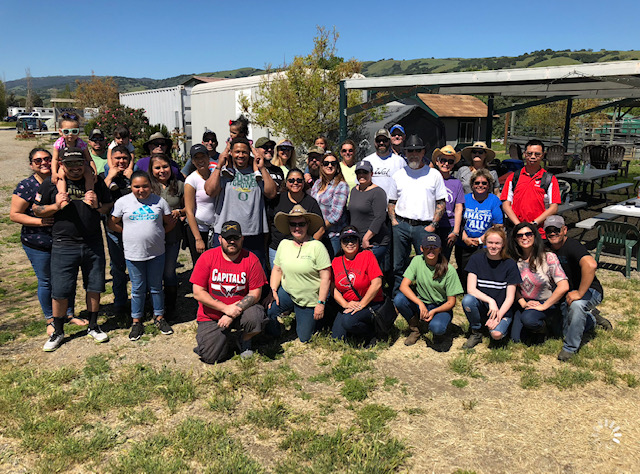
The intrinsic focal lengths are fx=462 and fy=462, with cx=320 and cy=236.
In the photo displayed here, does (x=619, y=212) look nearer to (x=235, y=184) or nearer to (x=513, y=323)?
(x=513, y=323)

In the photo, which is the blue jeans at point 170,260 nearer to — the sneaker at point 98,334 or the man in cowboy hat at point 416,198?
the sneaker at point 98,334

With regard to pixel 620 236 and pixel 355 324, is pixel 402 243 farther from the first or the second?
pixel 620 236

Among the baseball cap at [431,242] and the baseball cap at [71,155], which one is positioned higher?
the baseball cap at [71,155]

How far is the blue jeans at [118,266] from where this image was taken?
5.15 m

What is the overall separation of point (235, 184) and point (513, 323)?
3216mm

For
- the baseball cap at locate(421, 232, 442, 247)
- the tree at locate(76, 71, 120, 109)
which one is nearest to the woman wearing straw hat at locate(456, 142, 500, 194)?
the baseball cap at locate(421, 232, 442, 247)

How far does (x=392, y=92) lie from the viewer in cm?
1030

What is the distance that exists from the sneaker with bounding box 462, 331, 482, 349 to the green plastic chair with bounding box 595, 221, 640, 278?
3.53m

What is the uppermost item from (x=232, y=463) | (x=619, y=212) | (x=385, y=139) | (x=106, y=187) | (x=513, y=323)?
(x=385, y=139)

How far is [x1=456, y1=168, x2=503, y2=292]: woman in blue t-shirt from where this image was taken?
209 inches

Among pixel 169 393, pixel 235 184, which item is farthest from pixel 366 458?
pixel 235 184

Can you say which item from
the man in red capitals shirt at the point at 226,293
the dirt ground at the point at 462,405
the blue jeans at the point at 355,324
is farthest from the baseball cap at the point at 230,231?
the blue jeans at the point at 355,324

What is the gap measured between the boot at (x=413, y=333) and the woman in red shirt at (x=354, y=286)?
16.2 inches

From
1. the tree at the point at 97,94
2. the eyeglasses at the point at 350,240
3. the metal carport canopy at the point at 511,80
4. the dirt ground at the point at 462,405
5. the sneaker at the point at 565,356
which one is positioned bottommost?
the dirt ground at the point at 462,405
